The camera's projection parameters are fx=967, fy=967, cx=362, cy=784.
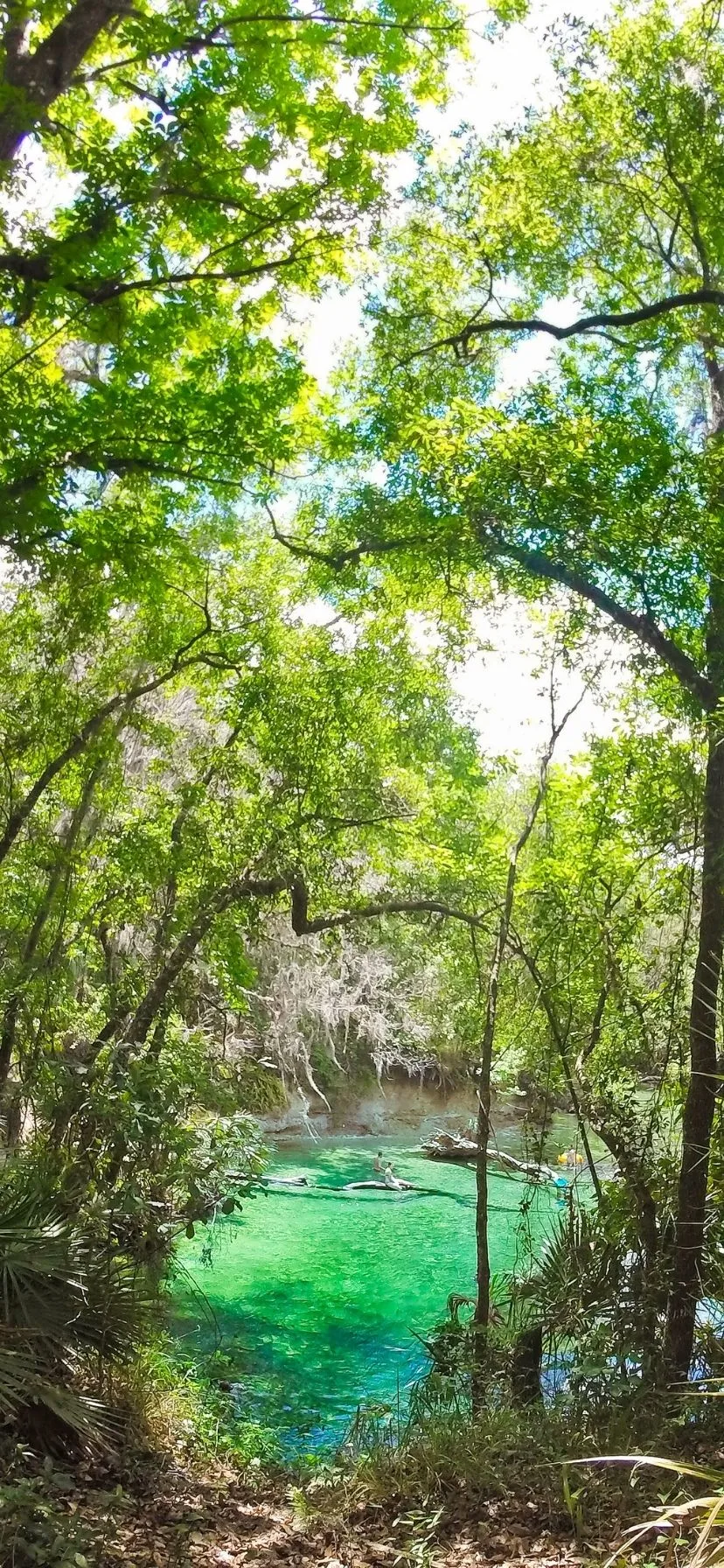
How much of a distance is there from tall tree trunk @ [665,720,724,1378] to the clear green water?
1.57m

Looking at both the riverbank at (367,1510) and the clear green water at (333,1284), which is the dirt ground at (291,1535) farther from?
the clear green water at (333,1284)

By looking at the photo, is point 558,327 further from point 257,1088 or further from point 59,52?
point 257,1088

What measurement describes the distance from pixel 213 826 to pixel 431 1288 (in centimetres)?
573

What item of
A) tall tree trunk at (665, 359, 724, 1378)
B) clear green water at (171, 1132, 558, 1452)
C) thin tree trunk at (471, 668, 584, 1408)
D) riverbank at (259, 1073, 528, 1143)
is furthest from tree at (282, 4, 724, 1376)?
riverbank at (259, 1073, 528, 1143)

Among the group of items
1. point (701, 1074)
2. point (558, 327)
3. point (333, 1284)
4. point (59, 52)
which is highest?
point (558, 327)

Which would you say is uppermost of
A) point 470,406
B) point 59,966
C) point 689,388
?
point 689,388

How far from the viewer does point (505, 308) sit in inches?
300

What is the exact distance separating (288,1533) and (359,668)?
6108 millimetres

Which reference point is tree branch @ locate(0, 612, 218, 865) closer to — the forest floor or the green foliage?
the green foliage

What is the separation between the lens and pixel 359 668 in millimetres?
8547

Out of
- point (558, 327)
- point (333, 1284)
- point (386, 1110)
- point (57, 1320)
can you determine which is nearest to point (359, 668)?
point (558, 327)

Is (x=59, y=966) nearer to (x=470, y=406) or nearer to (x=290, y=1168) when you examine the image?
(x=470, y=406)

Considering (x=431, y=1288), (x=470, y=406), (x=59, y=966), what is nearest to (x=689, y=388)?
(x=470, y=406)

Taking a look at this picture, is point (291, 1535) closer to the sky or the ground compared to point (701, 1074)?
closer to the ground
